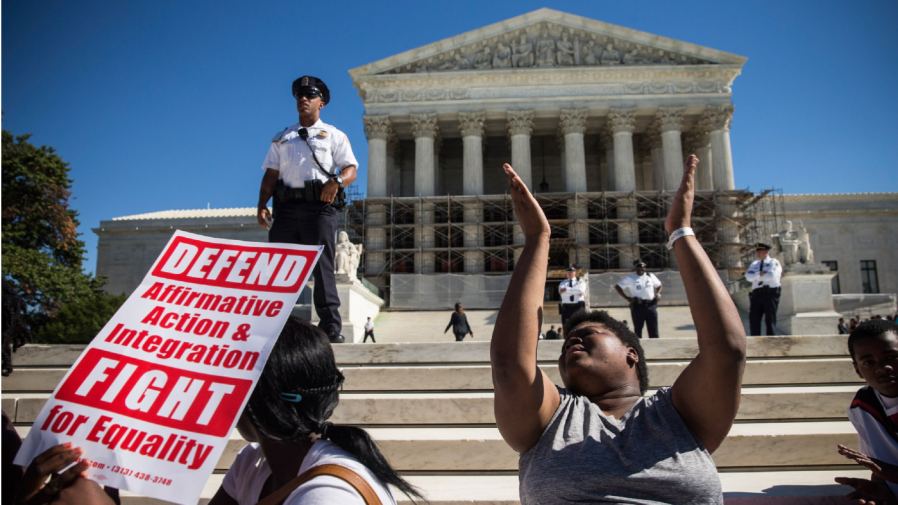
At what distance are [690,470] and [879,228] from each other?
53732 millimetres

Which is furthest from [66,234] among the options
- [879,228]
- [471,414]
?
[879,228]

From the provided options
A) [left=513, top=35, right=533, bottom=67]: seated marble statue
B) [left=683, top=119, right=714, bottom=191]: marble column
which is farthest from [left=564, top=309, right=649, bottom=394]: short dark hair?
[left=683, top=119, right=714, bottom=191]: marble column

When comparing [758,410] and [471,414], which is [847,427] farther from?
[471,414]

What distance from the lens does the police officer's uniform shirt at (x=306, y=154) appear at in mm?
5762

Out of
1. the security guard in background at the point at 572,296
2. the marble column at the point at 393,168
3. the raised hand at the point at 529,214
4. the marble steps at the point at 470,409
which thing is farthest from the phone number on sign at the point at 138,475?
the marble column at the point at 393,168

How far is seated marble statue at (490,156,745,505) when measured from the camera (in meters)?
1.98

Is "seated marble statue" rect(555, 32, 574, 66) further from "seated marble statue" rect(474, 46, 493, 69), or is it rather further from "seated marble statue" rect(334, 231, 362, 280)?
"seated marble statue" rect(334, 231, 362, 280)

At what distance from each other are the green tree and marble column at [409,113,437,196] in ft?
63.5

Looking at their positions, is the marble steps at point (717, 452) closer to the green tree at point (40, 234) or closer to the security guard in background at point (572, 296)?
the security guard in background at point (572, 296)

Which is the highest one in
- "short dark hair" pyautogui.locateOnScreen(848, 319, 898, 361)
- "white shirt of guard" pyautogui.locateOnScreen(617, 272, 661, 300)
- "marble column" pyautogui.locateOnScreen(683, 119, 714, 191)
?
"marble column" pyautogui.locateOnScreen(683, 119, 714, 191)

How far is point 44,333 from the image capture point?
2511 centimetres

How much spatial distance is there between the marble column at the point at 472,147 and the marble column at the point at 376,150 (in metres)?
5.13

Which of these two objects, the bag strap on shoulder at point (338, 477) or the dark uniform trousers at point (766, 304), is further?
the dark uniform trousers at point (766, 304)

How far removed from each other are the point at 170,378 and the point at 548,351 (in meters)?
4.78
